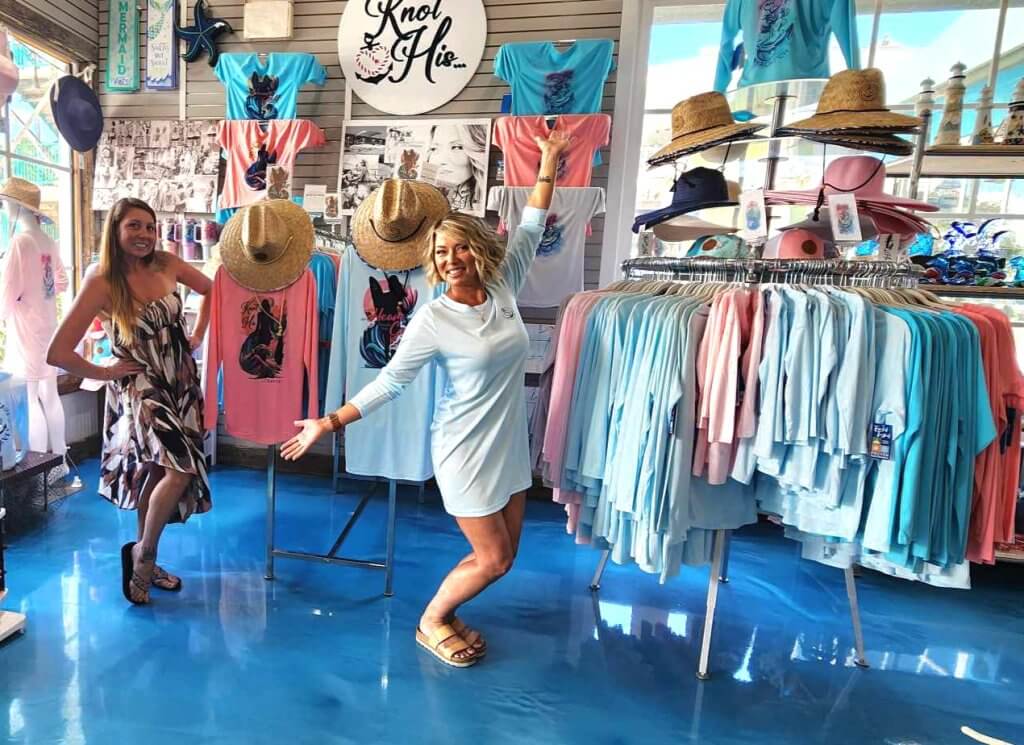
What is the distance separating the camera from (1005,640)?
2846 mm

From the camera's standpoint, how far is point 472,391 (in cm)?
218

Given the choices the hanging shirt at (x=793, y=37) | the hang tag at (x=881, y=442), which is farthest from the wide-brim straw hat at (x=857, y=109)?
the hang tag at (x=881, y=442)

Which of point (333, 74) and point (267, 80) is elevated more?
point (333, 74)

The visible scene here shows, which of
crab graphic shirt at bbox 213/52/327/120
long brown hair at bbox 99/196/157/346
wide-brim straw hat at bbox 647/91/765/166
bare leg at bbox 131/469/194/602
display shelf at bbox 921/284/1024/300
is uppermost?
crab graphic shirt at bbox 213/52/327/120

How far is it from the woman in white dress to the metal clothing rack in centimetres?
80

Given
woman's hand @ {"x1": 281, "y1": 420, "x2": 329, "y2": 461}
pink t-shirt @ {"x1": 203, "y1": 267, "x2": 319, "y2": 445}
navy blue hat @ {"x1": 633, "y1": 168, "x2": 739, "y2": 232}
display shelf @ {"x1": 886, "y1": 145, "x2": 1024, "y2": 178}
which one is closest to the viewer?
woman's hand @ {"x1": 281, "y1": 420, "x2": 329, "y2": 461}

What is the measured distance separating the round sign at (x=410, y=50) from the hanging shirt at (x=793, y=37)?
6.07 feet

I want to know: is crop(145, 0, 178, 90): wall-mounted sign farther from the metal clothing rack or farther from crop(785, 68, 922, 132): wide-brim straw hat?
crop(785, 68, 922, 132): wide-brim straw hat

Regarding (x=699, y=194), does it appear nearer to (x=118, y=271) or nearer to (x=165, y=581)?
(x=118, y=271)

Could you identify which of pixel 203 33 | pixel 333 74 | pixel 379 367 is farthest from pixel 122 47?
pixel 379 367

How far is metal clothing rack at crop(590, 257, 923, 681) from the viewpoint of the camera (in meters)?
2.27

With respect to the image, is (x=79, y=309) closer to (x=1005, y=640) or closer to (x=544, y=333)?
(x=544, y=333)

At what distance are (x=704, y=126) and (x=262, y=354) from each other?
2223 mm

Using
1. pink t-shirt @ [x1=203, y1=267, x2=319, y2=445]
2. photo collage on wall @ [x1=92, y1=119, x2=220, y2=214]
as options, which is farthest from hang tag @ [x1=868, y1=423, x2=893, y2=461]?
photo collage on wall @ [x1=92, y1=119, x2=220, y2=214]
